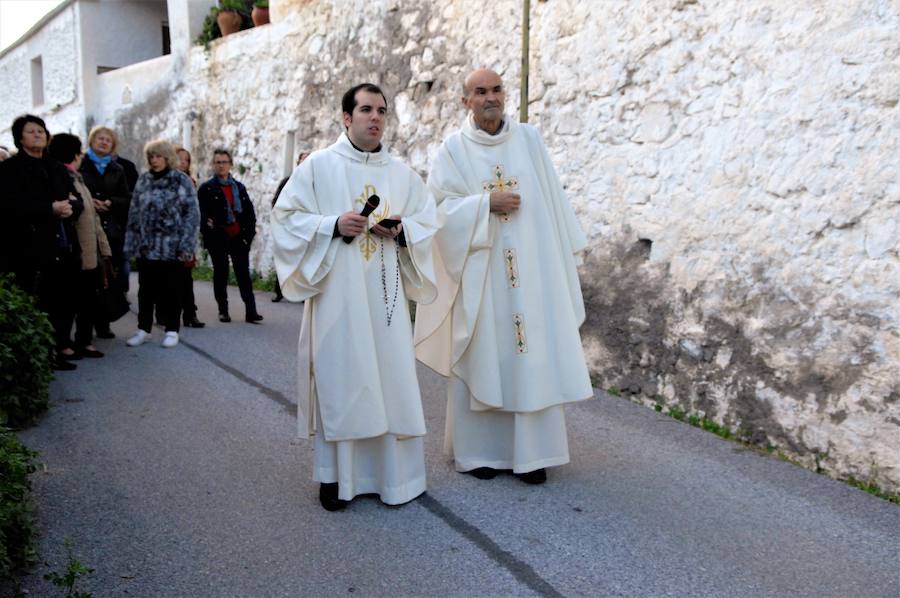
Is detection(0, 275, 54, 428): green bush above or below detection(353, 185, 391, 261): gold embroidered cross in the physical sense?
below

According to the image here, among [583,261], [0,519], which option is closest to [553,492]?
[0,519]

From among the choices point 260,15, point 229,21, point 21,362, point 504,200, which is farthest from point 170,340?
point 229,21

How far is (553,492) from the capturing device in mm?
4090

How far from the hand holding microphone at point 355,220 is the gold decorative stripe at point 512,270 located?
0.86 metres

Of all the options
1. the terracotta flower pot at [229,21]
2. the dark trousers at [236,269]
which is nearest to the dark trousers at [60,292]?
the dark trousers at [236,269]

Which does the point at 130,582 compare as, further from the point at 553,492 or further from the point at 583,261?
the point at 583,261

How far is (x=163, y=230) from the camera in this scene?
293 inches

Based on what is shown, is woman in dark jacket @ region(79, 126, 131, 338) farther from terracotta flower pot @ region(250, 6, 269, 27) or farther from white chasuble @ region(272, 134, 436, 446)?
terracotta flower pot @ region(250, 6, 269, 27)

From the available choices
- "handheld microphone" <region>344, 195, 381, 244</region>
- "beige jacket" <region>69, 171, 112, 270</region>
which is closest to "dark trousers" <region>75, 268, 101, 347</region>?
"beige jacket" <region>69, 171, 112, 270</region>

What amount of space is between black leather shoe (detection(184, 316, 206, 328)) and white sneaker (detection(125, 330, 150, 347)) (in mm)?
772

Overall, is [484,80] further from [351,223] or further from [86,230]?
[86,230]

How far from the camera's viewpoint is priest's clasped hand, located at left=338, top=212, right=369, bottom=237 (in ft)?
12.0

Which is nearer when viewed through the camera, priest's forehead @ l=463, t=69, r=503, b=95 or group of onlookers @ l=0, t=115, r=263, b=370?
priest's forehead @ l=463, t=69, r=503, b=95

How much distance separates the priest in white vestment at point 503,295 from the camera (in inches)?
164
